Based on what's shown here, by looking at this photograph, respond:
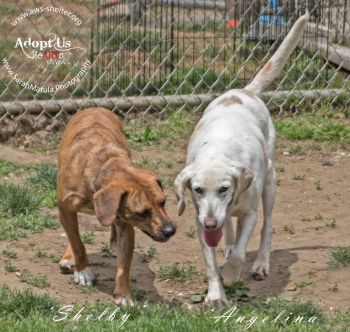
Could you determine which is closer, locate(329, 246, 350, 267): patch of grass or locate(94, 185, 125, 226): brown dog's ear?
locate(94, 185, 125, 226): brown dog's ear

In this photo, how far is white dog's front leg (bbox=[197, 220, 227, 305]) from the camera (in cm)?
569

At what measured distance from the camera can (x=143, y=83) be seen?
9.61m

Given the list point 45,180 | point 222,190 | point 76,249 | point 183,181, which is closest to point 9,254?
point 76,249

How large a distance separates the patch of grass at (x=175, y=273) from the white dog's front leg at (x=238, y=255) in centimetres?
32

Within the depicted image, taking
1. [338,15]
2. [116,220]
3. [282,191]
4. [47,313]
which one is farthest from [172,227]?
[338,15]

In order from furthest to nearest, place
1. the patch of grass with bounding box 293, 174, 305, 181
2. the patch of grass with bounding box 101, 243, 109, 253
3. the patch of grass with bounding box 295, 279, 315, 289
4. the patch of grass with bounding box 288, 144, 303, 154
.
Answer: the patch of grass with bounding box 288, 144, 303, 154, the patch of grass with bounding box 293, 174, 305, 181, the patch of grass with bounding box 101, 243, 109, 253, the patch of grass with bounding box 295, 279, 315, 289

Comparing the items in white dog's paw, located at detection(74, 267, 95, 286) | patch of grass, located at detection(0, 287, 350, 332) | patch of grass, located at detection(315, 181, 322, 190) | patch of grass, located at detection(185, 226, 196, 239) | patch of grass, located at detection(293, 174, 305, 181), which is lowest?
patch of grass, located at detection(293, 174, 305, 181)

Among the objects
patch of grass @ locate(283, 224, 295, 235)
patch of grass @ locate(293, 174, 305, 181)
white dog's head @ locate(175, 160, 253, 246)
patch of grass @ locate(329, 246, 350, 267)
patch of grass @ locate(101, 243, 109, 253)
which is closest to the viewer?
white dog's head @ locate(175, 160, 253, 246)

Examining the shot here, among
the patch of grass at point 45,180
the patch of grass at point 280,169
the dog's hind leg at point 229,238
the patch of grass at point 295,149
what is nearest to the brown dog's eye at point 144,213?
the dog's hind leg at point 229,238

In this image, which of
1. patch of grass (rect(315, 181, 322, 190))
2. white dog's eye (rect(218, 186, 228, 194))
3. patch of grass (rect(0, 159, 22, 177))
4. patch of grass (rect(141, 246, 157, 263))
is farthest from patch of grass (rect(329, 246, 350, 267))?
patch of grass (rect(0, 159, 22, 177))

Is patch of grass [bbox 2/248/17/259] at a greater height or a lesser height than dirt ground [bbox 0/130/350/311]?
greater

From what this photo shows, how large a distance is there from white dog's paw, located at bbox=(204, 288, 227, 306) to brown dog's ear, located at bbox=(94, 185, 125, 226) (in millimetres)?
718

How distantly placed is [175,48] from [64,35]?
121cm

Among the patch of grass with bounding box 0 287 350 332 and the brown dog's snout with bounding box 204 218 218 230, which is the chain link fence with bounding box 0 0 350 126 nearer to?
the brown dog's snout with bounding box 204 218 218 230
